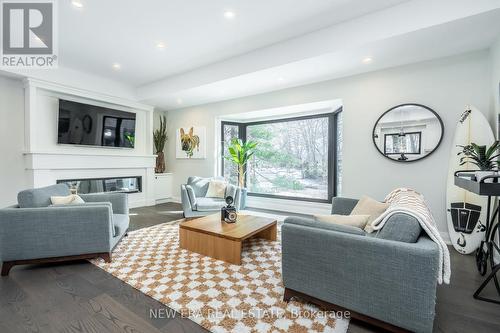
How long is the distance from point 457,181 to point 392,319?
1660 mm

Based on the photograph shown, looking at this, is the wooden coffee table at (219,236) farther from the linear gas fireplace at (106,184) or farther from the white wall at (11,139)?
the white wall at (11,139)

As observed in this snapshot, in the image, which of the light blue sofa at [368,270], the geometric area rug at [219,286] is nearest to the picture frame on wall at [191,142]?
the geometric area rug at [219,286]

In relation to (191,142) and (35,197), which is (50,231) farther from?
(191,142)

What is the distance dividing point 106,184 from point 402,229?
566cm

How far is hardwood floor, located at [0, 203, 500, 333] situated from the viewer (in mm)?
1563

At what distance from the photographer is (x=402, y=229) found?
148cm

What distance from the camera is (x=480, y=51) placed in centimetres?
296

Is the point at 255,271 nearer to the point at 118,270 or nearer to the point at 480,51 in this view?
the point at 118,270

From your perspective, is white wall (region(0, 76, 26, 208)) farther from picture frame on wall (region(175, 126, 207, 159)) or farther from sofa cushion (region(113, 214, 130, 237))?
picture frame on wall (region(175, 126, 207, 159))

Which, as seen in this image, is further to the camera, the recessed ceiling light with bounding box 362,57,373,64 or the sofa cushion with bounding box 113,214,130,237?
the recessed ceiling light with bounding box 362,57,373,64

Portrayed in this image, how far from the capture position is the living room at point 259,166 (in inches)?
63.5

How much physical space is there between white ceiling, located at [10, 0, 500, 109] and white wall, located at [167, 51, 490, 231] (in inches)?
7.7

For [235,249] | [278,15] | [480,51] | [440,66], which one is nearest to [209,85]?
[278,15]

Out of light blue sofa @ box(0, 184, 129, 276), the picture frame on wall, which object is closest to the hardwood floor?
light blue sofa @ box(0, 184, 129, 276)
